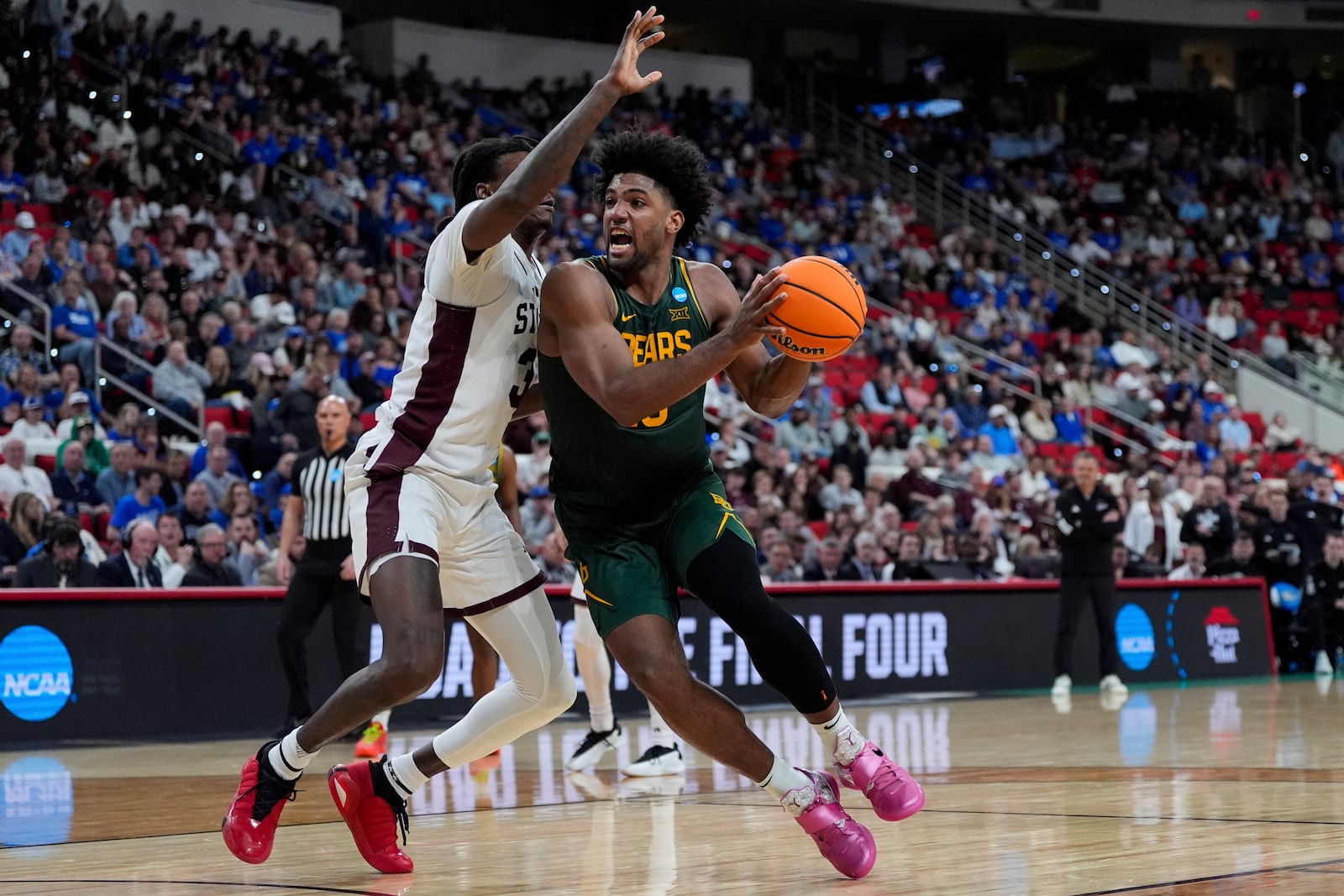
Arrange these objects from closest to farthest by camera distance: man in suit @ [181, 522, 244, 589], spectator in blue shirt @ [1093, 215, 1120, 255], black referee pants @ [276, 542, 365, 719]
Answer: black referee pants @ [276, 542, 365, 719] → man in suit @ [181, 522, 244, 589] → spectator in blue shirt @ [1093, 215, 1120, 255]

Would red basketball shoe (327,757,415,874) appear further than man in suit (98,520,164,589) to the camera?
No

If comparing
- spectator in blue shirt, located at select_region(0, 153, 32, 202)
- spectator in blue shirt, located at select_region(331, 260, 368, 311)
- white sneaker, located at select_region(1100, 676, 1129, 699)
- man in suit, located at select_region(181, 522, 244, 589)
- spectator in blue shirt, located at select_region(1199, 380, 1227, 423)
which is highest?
spectator in blue shirt, located at select_region(0, 153, 32, 202)

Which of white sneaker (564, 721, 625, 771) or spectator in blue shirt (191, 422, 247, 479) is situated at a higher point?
spectator in blue shirt (191, 422, 247, 479)

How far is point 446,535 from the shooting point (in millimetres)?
5152

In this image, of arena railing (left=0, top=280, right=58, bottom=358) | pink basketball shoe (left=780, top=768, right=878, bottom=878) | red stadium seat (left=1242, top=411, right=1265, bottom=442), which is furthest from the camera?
red stadium seat (left=1242, top=411, right=1265, bottom=442)

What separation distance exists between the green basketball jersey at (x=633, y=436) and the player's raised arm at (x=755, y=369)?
103 mm

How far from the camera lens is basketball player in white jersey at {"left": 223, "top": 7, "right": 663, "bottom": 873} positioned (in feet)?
16.1

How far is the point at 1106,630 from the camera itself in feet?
47.0

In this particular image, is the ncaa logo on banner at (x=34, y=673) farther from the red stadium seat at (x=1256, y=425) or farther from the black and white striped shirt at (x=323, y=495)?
the red stadium seat at (x=1256, y=425)

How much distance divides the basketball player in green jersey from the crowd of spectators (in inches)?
285

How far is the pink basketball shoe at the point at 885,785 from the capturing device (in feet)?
15.9

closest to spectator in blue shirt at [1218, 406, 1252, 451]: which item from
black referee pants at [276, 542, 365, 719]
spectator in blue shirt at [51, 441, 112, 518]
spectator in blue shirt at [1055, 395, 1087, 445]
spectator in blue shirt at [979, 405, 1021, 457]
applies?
spectator in blue shirt at [1055, 395, 1087, 445]

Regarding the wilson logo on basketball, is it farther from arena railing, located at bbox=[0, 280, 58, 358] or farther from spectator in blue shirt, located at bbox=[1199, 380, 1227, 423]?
spectator in blue shirt, located at bbox=[1199, 380, 1227, 423]

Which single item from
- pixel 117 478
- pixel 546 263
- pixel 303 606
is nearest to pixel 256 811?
pixel 303 606
